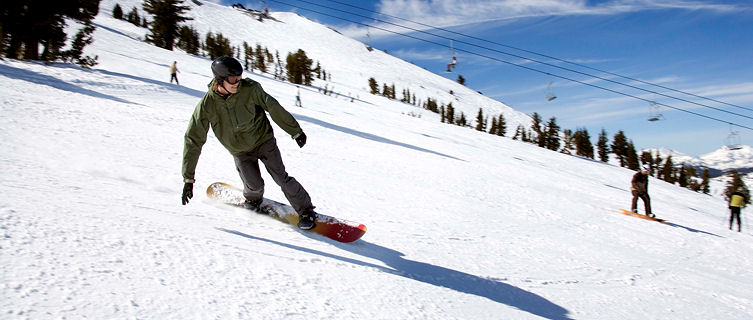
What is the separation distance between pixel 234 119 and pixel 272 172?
24.6 inches

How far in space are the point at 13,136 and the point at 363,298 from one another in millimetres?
5808

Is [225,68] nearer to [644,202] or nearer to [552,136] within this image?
[644,202]

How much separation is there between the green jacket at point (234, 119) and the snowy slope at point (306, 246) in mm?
712

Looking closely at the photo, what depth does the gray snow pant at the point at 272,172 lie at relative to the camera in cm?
383

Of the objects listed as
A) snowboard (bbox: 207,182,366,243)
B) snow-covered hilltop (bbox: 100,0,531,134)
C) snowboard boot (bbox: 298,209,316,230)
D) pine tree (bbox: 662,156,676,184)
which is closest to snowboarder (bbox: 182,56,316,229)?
snowboard boot (bbox: 298,209,316,230)

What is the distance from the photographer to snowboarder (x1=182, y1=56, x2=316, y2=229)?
346 cm

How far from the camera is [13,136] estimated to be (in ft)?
18.5

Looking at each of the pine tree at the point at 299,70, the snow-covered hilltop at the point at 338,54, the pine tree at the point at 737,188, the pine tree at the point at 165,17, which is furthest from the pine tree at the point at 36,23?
the snow-covered hilltop at the point at 338,54

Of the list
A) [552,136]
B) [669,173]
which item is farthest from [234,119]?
[669,173]

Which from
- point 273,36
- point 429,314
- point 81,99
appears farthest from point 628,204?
point 273,36

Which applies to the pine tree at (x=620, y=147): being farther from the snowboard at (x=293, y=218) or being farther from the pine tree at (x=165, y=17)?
the snowboard at (x=293, y=218)

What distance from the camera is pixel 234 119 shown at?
11.8ft

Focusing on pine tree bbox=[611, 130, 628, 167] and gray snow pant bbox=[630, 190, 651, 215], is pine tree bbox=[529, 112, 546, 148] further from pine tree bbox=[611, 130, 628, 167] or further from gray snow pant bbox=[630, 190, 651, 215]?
gray snow pant bbox=[630, 190, 651, 215]

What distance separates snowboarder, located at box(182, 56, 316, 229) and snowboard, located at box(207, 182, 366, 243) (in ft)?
1.70
